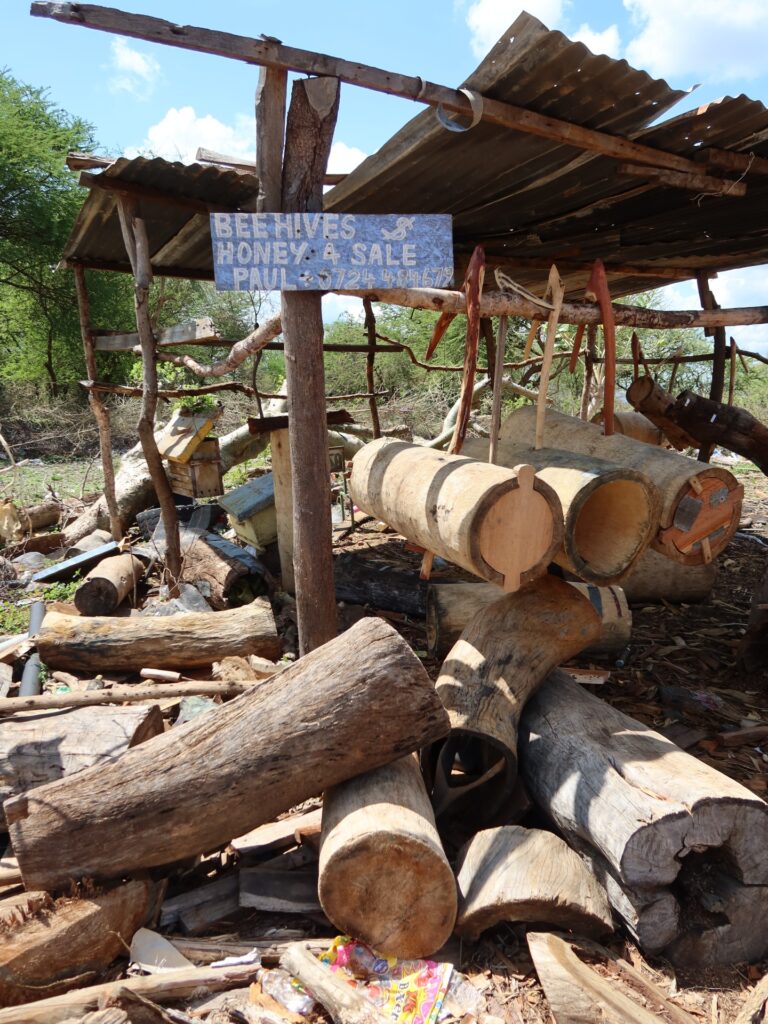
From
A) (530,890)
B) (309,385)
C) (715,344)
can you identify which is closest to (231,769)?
(530,890)

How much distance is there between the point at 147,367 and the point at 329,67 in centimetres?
315

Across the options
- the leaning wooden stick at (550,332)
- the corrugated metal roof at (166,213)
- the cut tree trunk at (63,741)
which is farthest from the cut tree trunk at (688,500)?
the corrugated metal roof at (166,213)

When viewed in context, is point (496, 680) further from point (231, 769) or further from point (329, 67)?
point (329, 67)

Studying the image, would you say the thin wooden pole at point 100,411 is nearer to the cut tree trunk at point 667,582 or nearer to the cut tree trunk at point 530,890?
the cut tree trunk at point 667,582

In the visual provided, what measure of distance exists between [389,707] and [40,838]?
1.39 meters

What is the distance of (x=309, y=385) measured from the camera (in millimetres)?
3367

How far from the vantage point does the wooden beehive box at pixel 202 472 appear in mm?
6441

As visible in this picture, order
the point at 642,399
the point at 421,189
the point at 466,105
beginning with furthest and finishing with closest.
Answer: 1. the point at 642,399
2. the point at 421,189
3. the point at 466,105

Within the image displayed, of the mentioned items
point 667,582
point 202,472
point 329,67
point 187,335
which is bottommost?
point 667,582

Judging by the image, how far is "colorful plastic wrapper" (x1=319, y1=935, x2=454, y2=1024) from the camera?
7.52 feet

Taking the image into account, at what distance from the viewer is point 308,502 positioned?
3.44 meters

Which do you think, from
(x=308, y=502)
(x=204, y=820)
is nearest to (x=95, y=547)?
(x=308, y=502)

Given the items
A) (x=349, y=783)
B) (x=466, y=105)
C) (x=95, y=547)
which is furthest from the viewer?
(x=95, y=547)

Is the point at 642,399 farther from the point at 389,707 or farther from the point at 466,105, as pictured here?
the point at 389,707
